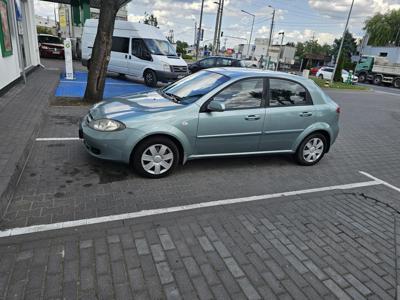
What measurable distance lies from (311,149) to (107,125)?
3.51 meters

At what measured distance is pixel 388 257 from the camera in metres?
3.00

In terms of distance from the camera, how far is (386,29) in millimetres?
51031

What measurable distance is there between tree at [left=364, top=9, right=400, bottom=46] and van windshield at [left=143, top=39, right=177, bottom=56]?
5157 cm

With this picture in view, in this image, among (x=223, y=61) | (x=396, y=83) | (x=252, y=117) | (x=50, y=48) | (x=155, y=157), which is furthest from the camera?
(x=396, y=83)

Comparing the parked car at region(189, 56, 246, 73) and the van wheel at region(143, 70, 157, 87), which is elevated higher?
the parked car at region(189, 56, 246, 73)

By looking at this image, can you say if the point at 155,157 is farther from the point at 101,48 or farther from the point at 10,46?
the point at 10,46

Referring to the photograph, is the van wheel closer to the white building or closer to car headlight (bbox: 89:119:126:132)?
the white building

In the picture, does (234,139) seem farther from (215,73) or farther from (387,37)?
(387,37)

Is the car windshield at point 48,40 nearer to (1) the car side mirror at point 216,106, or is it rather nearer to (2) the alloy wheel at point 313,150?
(1) the car side mirror at point 216,106

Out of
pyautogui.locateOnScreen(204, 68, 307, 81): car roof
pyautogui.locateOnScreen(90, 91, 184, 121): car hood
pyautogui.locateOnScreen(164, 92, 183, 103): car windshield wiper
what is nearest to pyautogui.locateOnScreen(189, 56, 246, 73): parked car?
pyautogui.locateOnScreen(204, 68, 307, 81): car roof

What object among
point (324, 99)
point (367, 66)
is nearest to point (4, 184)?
point (324, 99)

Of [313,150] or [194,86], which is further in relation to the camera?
[313,150]

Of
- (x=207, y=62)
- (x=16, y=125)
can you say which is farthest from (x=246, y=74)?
(x=207, y=62)

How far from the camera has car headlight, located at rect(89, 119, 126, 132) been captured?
3.97m
